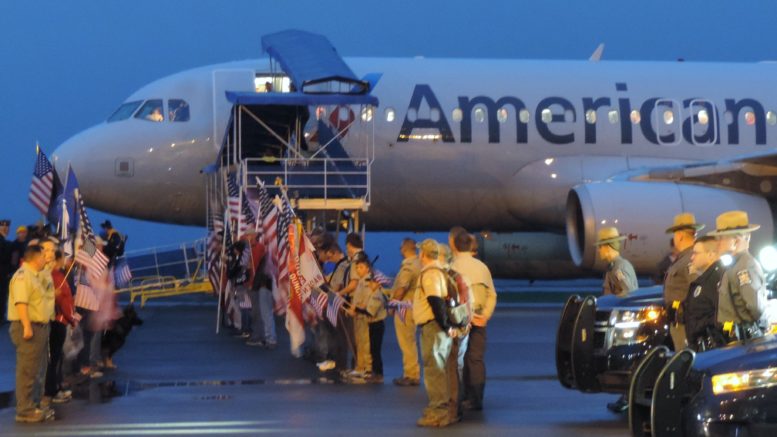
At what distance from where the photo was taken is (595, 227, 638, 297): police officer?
42.6 feet

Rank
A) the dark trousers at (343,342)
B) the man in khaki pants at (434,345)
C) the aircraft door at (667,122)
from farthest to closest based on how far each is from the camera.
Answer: the aircraft door at (667,122), the dark trousers at (343,342), the man in khaki pants at (434,345)

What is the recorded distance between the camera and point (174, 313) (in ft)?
83.6

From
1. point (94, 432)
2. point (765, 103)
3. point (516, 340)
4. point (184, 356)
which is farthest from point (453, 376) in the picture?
point (765, 103)

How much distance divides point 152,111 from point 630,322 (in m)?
14.9

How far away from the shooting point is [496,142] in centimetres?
2547

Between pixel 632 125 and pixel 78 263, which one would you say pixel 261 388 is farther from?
pixel 632 125

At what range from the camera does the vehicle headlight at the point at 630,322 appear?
1194 cm

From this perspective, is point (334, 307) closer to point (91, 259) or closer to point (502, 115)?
point (91, 259)

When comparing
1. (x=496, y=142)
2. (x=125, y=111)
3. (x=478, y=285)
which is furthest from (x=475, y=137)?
(x=478, y=285)

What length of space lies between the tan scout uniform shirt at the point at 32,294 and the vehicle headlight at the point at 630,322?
14.8 ft

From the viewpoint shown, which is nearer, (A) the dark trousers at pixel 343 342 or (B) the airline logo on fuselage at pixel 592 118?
(A) the dark trousers at pixel 343 342

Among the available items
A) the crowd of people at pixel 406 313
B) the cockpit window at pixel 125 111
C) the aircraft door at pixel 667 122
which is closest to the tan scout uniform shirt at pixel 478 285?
the crowd of people at pixel 406 313

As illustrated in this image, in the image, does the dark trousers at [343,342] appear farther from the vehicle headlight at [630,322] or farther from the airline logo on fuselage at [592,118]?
the airline logo on fuselage at [592,118]

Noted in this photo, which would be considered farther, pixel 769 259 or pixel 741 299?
pixel 769 259
